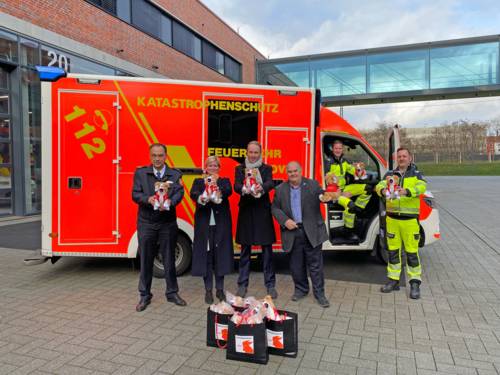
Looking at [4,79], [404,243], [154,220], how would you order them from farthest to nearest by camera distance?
[4,79]
[404,243]
[154,220]

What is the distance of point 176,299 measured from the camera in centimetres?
448

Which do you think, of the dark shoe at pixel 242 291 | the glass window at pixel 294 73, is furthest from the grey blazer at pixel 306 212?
the glass window at pixel 294 73

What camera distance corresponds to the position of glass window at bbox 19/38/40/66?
10.7 m

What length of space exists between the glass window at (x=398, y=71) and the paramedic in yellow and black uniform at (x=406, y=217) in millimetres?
15419

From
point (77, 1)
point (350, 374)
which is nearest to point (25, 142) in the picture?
point (77, 1)

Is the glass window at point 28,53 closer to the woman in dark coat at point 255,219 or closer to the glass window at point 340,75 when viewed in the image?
the woman in dark coat at point 255,219

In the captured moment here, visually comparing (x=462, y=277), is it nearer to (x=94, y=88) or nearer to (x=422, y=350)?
(x=422, y=350)

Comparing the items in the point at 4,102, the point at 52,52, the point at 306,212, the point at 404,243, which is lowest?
the point at 404,243

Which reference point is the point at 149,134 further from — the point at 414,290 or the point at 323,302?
the point at 414,290

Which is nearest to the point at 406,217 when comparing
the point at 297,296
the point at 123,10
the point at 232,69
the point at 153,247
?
the point at 297,296

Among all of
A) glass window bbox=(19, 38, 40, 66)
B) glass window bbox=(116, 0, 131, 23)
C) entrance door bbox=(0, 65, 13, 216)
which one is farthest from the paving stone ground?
glass window bbox=(116, 0, 131, 23)

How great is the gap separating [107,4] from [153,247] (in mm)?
11840

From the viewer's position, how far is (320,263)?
15.0 ft

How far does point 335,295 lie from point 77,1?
11.8 metres
